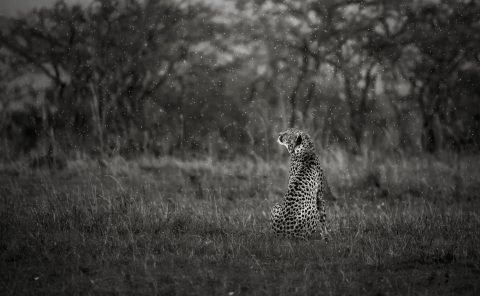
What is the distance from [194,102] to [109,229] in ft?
50.2

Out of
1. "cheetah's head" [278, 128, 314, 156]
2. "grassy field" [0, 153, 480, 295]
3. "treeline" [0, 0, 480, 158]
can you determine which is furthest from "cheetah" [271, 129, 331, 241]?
"treeline" [0, 0, 480, 158]

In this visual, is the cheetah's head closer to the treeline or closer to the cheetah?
the cheetah

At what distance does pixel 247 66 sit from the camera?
19.8m

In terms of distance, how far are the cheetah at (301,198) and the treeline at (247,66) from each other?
1104cm

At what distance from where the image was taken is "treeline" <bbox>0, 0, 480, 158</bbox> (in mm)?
17531

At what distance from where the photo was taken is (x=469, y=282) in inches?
157

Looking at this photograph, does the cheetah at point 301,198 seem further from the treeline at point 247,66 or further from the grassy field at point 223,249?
the treeline at point 247,66

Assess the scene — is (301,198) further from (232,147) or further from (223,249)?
(232,147)

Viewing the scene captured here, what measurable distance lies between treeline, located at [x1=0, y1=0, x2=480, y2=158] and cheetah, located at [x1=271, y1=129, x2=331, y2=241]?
11036 mm

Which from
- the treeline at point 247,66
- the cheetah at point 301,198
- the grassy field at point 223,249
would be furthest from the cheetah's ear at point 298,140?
the treeline at point 247,66

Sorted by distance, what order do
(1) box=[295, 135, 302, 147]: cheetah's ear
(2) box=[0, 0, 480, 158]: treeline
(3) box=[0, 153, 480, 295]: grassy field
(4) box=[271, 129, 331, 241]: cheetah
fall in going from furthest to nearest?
(2) box=[0, 0, 480, 158]: treeline < (1) box=[295, 135, 302, 147]: cheetah's ear < (4) box=[271, 129, 331, 241]: cheetah < (3) box=[0, 153, 480, 295]: grassy field

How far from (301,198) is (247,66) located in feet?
48.8

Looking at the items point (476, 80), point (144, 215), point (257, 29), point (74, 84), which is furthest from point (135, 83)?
point (144, 215)

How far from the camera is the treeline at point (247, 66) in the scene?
57.5 ft
